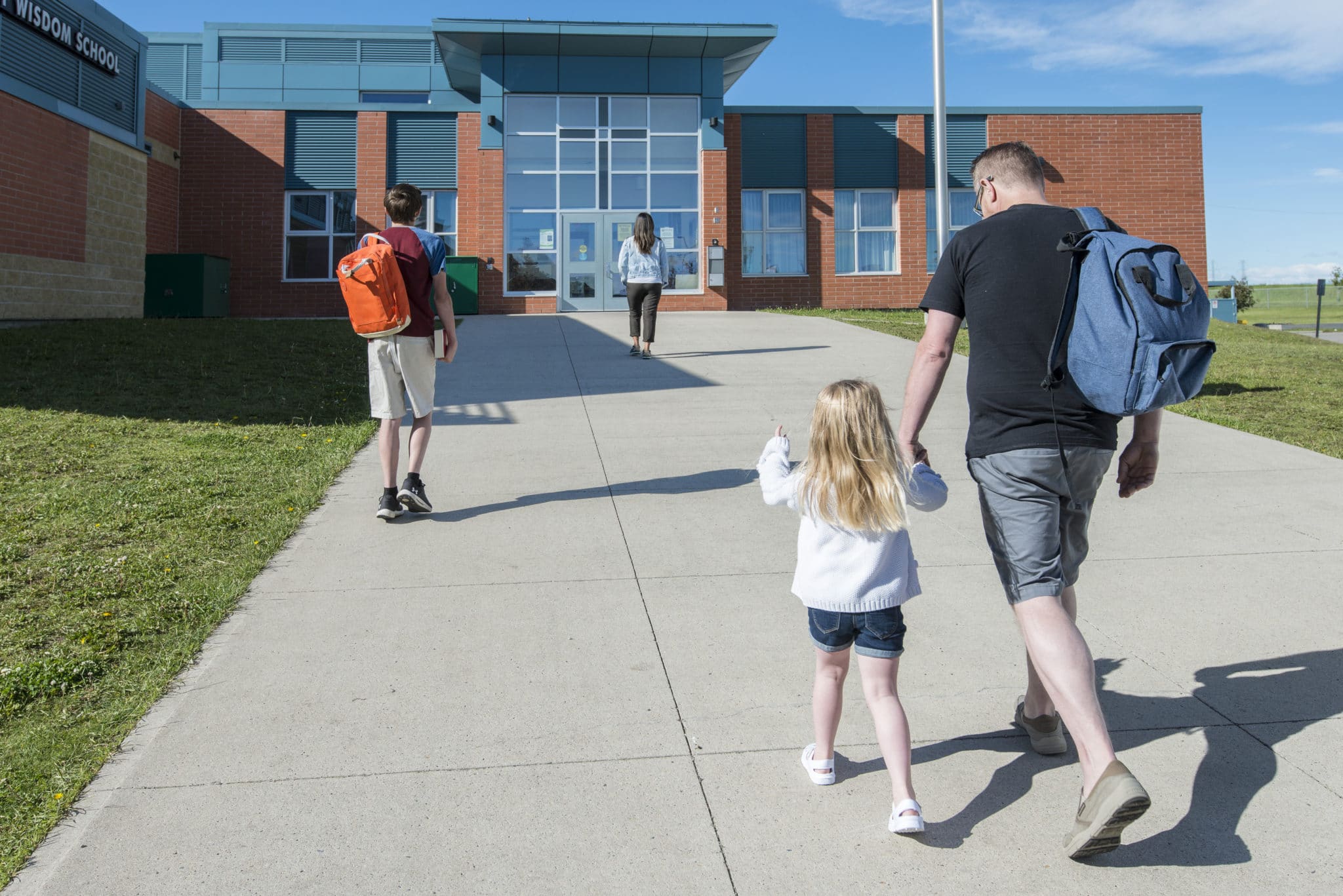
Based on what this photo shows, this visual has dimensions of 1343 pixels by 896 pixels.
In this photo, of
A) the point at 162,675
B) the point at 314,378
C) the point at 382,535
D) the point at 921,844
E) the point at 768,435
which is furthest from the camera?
the point at 314,378

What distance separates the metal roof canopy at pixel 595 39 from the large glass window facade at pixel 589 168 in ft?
3.37

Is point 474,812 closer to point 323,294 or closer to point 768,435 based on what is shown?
point 768,435

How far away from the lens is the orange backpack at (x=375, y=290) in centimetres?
603

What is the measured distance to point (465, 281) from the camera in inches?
965

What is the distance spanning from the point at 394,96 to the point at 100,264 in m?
22.5

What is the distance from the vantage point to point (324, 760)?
3.42 metres

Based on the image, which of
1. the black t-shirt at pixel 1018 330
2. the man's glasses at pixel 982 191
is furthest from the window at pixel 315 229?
the black t-shirt at pixel 1018 330

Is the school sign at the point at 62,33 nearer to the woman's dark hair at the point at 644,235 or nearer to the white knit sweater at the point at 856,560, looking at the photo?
the woman's dark hair at the point at 644,235

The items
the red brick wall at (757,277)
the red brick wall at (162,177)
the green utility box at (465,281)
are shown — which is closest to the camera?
the red brick wall at (162,177)

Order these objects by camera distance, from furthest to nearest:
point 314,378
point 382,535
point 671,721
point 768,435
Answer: point 314,378
point 768,435
point 382,535
point 671,721

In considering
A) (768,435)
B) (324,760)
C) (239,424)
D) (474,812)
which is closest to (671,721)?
(474,812)

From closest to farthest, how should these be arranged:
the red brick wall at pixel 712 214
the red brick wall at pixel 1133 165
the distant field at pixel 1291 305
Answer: the red brick wall at pixel 712 214, the red brick wall at pixel 1133 165, the distant field at pixel 1291 305

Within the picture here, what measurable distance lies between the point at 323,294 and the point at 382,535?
20882 mm

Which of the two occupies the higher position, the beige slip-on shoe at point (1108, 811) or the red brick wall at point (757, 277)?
the red brick wall at point (757, 277)
